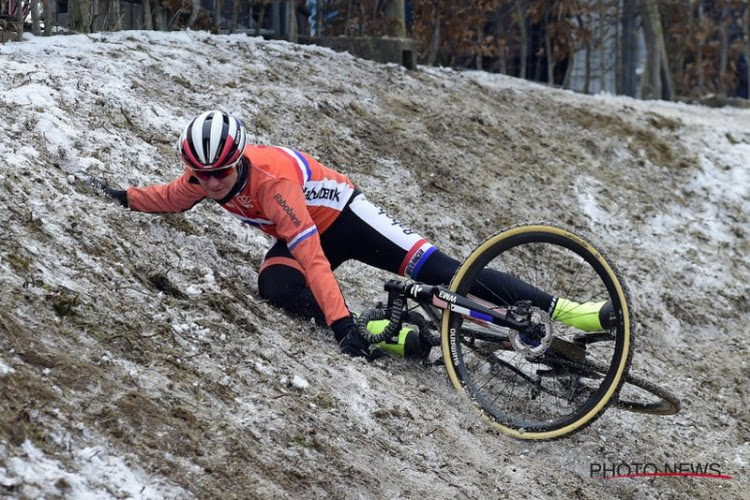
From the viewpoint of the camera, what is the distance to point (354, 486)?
466 cm

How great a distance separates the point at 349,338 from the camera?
5.90 metres

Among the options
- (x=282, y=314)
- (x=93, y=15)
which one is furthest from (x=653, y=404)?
(x=93, y=15)

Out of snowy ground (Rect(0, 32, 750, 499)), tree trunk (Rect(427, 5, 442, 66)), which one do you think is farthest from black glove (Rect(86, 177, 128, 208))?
tree trunk (Rect(427, 5, 442, 66))

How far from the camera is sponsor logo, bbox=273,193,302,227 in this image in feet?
19.3

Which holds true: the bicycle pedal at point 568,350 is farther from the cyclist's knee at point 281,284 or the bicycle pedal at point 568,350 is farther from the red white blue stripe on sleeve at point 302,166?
the red white blue stripe on sleeve at point 302,166

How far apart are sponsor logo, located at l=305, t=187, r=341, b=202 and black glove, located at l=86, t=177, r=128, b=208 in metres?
1.09

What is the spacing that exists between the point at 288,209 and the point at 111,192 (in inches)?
45.8

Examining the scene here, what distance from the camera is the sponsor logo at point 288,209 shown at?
19.3ft

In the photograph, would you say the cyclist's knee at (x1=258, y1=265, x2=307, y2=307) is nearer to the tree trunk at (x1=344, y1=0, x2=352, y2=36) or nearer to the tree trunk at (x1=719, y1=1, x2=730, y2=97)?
the tree trunk at (x1=344, y1=0, x2=352, y2=36)

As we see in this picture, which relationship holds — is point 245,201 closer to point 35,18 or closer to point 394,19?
point 35,18

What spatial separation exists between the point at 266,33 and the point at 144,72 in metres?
3.36

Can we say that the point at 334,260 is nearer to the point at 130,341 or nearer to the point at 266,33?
the point at 130,341

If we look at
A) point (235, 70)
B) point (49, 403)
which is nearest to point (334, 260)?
point (49, 403)

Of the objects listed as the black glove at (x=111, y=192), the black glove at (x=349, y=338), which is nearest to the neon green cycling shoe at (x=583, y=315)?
the black glove at (x=349, y=338)
